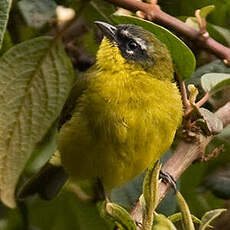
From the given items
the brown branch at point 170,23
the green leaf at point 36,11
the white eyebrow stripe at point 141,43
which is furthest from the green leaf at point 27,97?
the brown branch at point 170,23

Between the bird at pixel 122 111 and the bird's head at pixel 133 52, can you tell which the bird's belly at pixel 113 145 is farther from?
the bird's head at pixel 133 52

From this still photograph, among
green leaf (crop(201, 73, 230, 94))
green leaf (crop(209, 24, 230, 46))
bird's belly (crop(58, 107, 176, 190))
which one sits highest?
green leaf (crop(201, 73, 230, 94))

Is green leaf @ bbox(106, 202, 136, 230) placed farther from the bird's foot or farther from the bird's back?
the bird's back

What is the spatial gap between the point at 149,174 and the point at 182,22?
1.00m

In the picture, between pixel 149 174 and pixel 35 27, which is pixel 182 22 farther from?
pixel 149 174

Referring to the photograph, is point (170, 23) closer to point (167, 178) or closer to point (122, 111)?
point (122, 111)

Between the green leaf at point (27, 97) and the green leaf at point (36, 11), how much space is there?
0.22 ft

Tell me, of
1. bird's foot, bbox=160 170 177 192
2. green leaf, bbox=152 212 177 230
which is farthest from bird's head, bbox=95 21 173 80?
green leaf, bbox=152 212 177 230

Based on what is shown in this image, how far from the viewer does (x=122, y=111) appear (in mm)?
2225

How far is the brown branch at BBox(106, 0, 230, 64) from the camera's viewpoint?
2.00 meters

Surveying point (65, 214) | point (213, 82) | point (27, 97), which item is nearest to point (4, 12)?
point (27, 97)

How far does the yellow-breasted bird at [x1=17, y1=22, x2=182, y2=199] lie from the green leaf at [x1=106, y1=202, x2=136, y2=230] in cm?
98

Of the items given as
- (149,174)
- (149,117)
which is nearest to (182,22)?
(149,117)

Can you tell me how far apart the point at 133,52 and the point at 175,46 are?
0.43m
